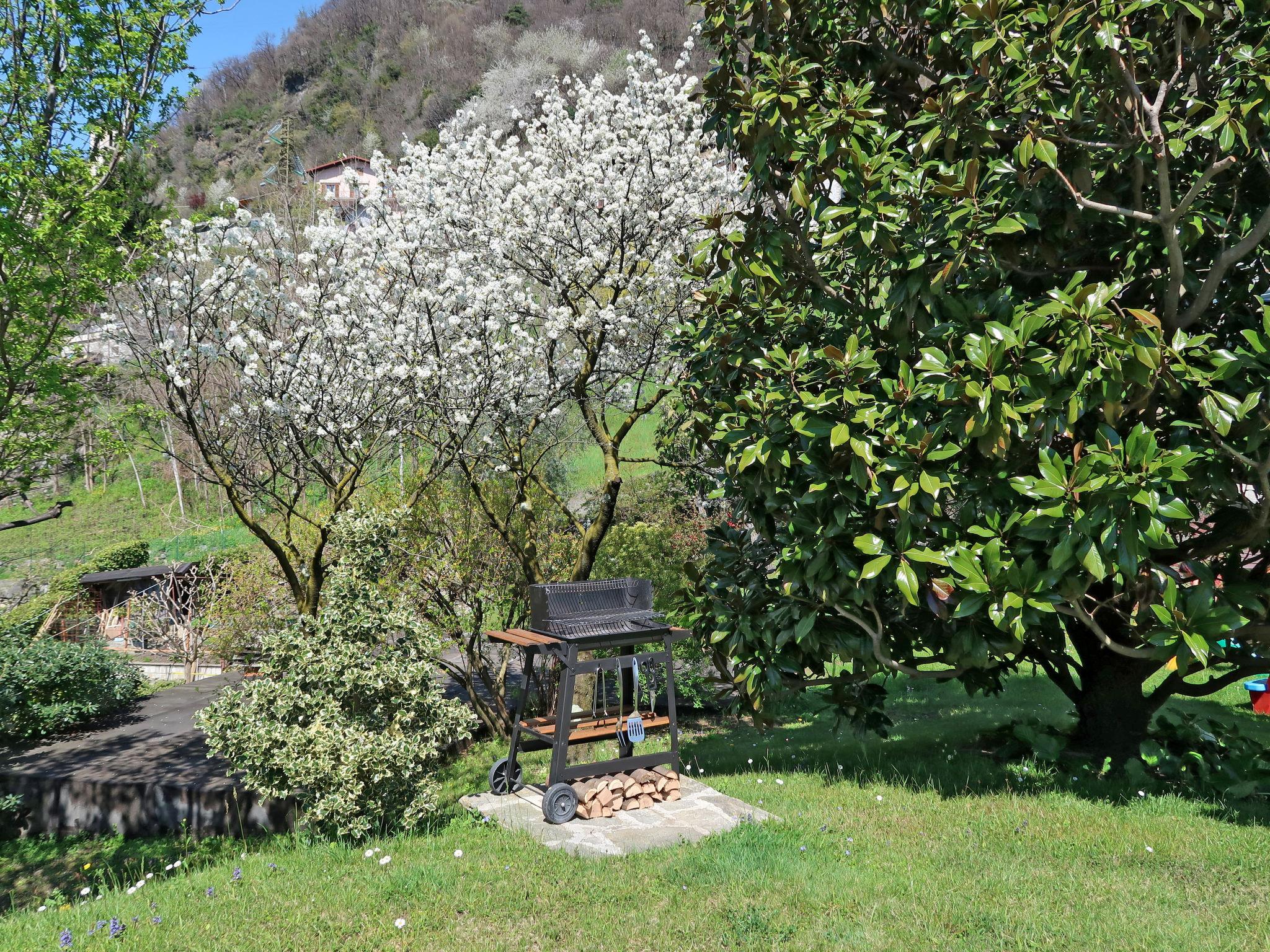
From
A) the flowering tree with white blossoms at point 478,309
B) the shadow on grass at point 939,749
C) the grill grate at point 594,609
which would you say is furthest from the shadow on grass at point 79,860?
the shadow on grass at point 939,749

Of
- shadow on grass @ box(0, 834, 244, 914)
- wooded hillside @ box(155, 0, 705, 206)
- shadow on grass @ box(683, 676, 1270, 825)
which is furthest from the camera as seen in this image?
wooded hillside @ box(155, 0, 705, 206)

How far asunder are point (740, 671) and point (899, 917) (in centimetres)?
213

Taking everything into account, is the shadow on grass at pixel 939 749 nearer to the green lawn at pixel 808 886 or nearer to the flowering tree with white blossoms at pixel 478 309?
the green lawn at pixel 808 886

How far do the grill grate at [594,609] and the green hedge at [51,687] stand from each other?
1009 cm

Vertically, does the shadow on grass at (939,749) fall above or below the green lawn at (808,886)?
below

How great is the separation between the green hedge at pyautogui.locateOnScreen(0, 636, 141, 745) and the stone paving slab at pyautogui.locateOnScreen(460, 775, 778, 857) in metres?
9.54

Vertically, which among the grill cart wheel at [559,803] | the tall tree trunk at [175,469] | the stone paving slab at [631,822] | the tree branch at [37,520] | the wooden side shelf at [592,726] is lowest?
the stone paving slab at [631,822]

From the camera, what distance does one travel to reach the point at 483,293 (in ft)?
27.2

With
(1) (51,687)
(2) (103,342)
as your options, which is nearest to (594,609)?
(2) (103,342)

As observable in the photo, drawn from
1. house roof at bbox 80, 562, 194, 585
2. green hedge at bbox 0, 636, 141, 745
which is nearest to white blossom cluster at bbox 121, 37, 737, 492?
green hedge at bbox 0, 636, 141, 745

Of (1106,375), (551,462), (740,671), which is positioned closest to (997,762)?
(740,671)

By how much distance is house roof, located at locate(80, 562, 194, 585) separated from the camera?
17.1m

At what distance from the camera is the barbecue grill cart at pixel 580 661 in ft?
18.6

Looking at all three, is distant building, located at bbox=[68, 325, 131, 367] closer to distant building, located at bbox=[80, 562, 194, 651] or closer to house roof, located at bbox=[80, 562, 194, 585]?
house roof, located at bbox=[80, 562, 194, 585]
